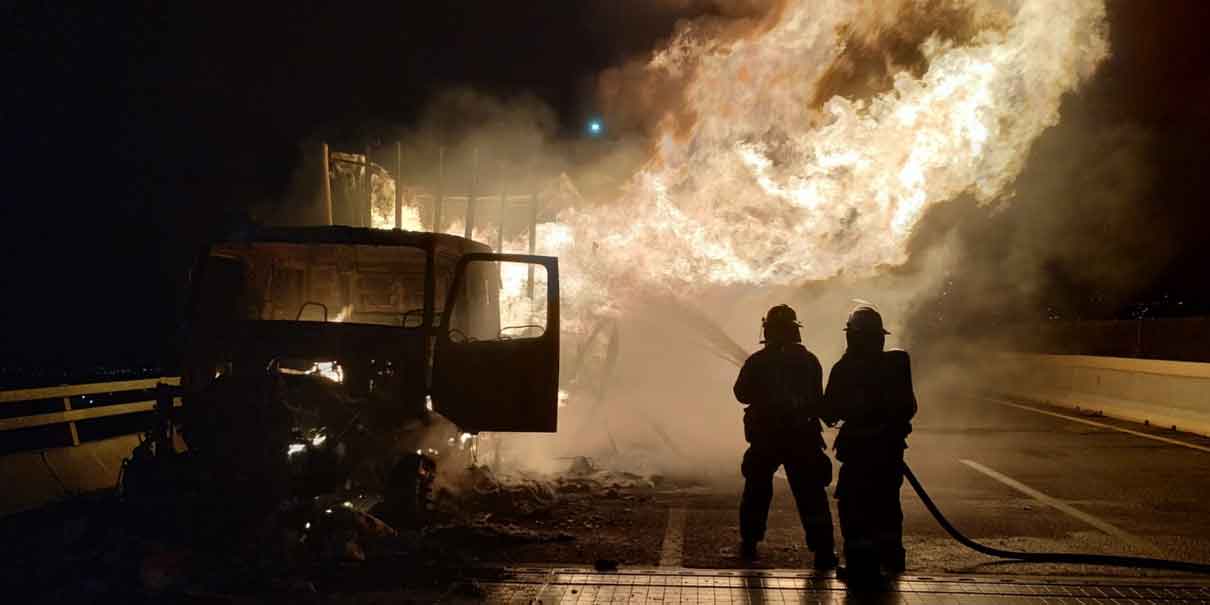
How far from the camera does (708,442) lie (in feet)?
44.4

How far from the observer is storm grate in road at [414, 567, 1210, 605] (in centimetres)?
548

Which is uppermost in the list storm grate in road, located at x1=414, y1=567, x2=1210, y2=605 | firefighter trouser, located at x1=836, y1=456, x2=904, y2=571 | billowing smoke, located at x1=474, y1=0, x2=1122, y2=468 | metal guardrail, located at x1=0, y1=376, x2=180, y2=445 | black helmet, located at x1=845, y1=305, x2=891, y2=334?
billowing smoke, located at x1=474, y1=0, x2=1122, y2=468

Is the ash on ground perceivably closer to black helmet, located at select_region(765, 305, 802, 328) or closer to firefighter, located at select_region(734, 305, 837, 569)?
firefighter, located at select_region(734, 305, 837, 569)

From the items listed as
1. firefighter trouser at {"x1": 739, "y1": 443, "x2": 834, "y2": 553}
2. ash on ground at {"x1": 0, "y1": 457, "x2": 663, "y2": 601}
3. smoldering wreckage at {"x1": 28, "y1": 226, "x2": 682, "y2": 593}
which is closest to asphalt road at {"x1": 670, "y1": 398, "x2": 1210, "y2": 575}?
firefighter trouser at {"x1": 739, "y1": 443, "x2": 834, "y2": 553}

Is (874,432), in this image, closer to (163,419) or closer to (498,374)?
(498,374)

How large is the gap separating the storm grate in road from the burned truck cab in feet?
5.65

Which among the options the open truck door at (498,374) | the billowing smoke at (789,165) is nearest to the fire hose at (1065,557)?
the open truck door at (498,374)

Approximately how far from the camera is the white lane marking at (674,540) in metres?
6.53

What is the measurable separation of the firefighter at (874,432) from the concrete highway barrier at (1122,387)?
10.4 metres

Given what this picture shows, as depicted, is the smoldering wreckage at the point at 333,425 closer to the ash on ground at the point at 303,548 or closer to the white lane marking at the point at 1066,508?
the ash on ground at the point at 303,548

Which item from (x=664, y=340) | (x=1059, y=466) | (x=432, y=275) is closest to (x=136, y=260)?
(x=664, y=340)

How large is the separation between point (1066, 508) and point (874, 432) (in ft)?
11.6

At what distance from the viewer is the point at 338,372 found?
7.60 m

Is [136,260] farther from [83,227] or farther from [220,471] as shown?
[220,471]
